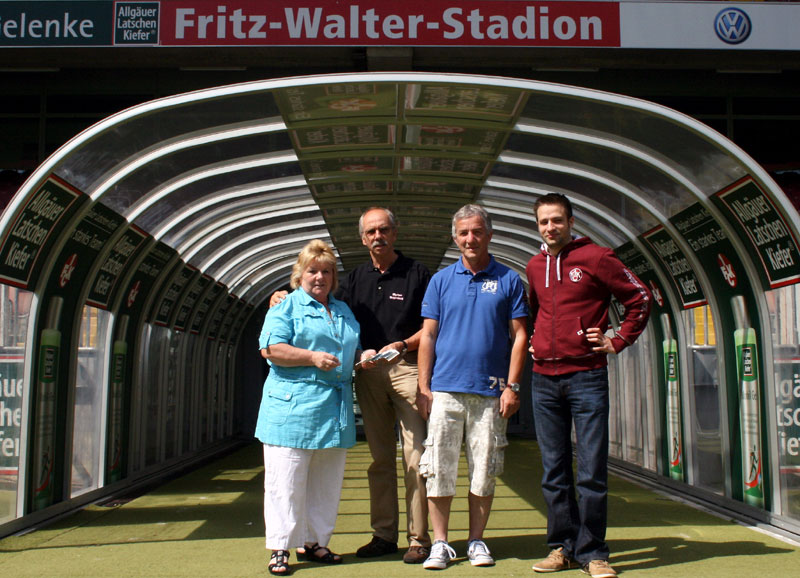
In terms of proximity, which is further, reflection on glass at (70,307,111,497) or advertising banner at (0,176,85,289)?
reflection on glass at (70,307,111,497)

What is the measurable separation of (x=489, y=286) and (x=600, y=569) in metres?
1.59

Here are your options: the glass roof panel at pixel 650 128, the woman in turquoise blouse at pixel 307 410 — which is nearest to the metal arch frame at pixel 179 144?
the woman in turquoise blouse at pixel 307 410

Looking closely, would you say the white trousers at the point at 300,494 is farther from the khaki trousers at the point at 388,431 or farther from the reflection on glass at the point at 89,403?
the reflection on glass at the point at 89,403

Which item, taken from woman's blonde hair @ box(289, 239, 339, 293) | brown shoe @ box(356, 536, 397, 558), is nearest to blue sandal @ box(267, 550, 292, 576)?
brown shoe @ box(356, 536, 397, 558)

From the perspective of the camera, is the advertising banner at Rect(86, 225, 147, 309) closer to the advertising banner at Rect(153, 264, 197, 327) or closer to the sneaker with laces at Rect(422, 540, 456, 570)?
the advertising banner at Rect(153, 264, 197, 327)

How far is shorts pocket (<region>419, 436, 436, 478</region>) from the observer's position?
475 centimetres

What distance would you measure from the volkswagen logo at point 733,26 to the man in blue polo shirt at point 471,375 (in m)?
6.76

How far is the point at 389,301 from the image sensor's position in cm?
518

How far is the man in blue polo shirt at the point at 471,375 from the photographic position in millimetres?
4727

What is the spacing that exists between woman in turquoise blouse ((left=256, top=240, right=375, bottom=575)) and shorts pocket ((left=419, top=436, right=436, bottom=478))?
1.43 feet

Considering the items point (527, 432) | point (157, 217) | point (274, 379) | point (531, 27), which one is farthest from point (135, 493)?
point (527, 432)

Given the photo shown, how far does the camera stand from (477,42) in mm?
10008

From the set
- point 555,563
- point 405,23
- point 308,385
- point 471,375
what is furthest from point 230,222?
point 555,563

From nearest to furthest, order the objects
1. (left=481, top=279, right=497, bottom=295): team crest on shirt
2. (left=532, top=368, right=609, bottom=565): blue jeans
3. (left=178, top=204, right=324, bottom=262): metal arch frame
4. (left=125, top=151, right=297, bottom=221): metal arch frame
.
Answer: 1. (left=532, top=368, right=609, bottom=565): blue jeans
2. (left=481, top=279, right=497, bottom=295): team crest on shirt
3. (left=125, top=151, right=297, bottom=221): metal arch frame
4. (left=178, top=204, right=324, bottom=262): metal arch frame
